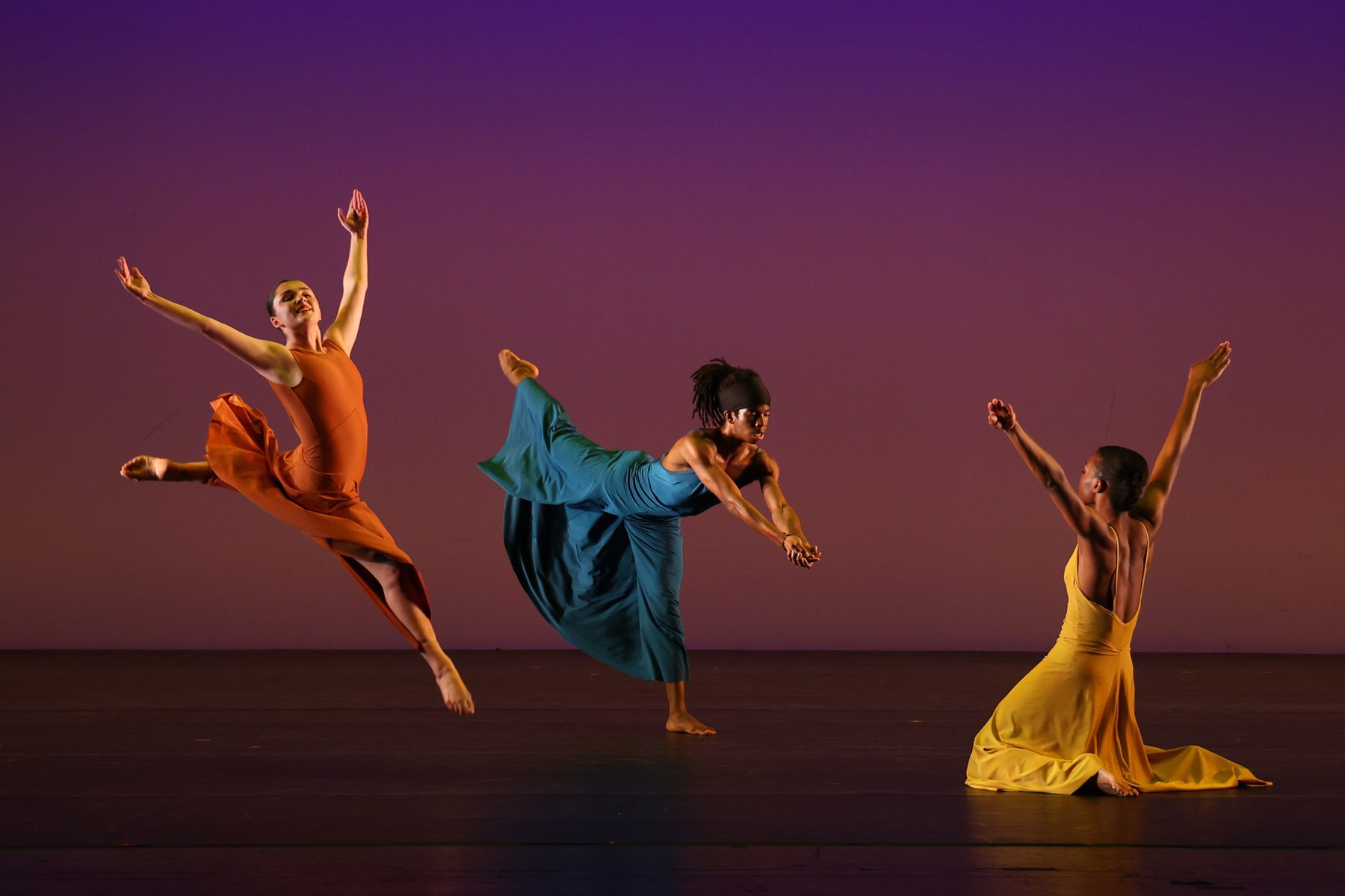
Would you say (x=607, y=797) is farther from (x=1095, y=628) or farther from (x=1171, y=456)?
(x=1171, y=456)

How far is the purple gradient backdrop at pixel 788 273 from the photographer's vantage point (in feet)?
19.9

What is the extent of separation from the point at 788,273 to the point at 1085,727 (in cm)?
347

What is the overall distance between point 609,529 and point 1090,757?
66.6 inches

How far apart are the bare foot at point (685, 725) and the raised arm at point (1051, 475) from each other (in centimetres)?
132

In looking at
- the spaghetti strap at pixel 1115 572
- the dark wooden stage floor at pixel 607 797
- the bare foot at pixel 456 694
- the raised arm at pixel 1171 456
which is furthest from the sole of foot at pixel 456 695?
the raised arm at pixel 1171 456

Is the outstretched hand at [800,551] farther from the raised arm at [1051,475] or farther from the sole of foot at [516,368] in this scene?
the sole of foot at [516,368]

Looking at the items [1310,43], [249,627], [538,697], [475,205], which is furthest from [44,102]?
[1310,43]

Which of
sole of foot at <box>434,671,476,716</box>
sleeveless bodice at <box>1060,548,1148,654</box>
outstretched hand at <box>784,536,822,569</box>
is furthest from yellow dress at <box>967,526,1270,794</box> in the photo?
sole of foot at <box>434,671,476,716</box>

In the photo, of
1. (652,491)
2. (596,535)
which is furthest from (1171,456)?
(596,535)

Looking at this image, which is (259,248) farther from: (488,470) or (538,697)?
(538,697)

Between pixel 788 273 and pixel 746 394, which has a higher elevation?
pixel 788 273

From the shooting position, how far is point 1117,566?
119 inches

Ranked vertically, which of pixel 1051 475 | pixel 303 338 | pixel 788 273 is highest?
pixel 788 273

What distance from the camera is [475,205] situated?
20.1 feet
